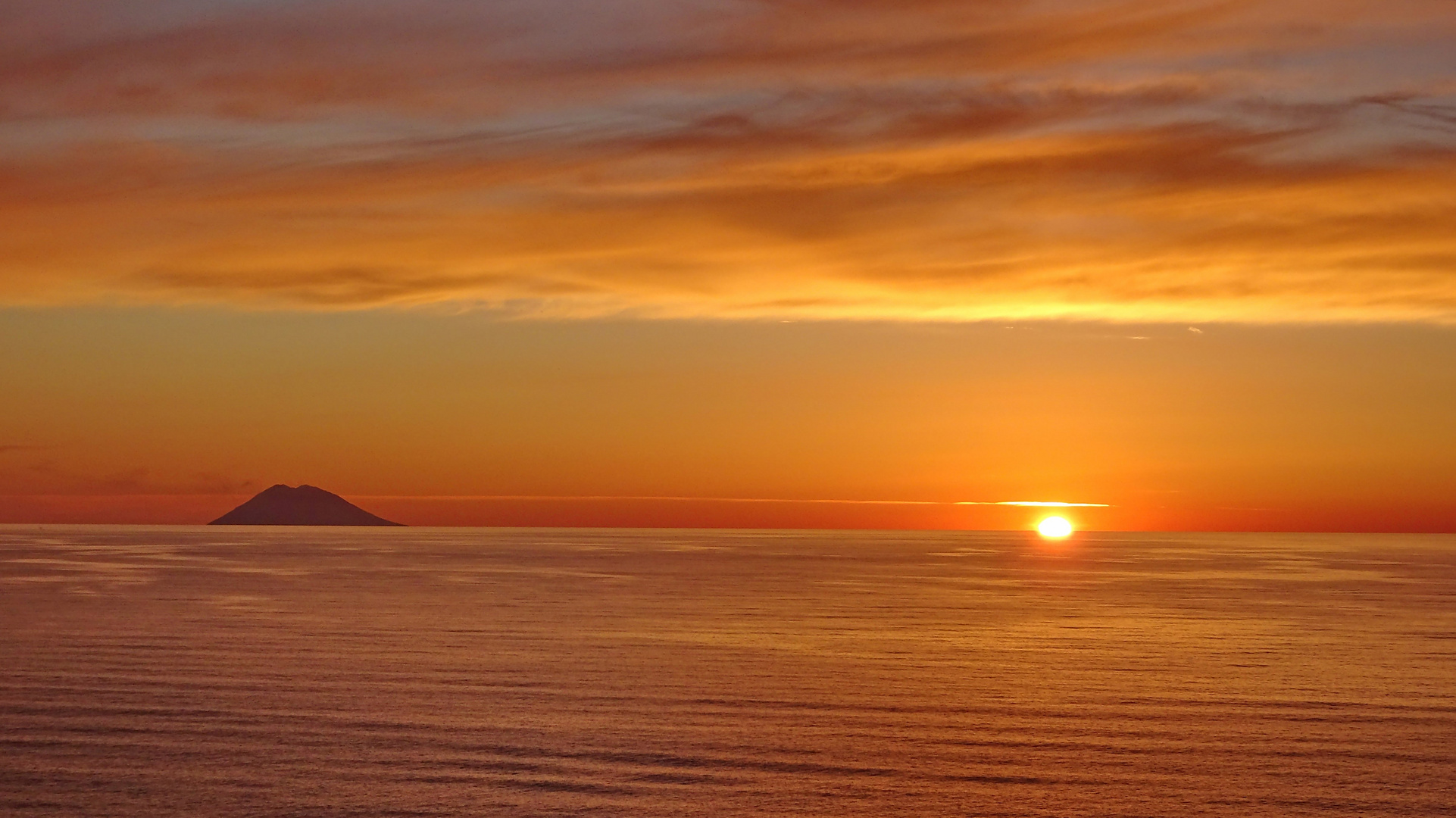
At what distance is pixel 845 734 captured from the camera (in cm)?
3036

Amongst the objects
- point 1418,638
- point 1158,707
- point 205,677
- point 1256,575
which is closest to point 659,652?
point 205,677

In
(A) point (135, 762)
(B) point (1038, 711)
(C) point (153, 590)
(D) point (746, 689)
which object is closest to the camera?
(A) point (135, 762)

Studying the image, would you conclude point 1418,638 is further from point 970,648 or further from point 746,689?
point 746,689

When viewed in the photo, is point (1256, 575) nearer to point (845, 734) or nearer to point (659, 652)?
point (659, 652)

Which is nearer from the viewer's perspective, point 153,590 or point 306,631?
point 306,631

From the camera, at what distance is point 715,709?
111ft

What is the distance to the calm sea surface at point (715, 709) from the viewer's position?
24.4 metres

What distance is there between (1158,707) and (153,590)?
219 feet

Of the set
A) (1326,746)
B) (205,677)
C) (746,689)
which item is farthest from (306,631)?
(1326,746)

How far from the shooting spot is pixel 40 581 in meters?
90.4

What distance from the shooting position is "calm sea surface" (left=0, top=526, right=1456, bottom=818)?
2436cm

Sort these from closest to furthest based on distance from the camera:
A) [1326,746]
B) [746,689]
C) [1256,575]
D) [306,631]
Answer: [1326,746] → [746,689] → [306,631] → [1256,575]

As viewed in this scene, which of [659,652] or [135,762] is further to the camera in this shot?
[659,652]

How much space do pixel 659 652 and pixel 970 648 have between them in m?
12.1
